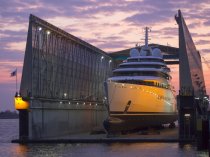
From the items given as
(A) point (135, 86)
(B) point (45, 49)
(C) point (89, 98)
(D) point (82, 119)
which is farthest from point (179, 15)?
(C) point (89, 98)

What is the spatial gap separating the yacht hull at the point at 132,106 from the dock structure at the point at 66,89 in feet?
18.8

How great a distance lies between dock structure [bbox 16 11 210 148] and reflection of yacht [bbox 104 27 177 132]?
576 cm

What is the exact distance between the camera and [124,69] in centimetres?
8062

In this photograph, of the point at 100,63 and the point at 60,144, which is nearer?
the point at 60,144

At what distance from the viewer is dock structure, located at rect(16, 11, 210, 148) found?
61312 millimetres

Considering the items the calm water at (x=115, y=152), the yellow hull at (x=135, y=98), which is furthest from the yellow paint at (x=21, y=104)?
the yellow hull at (x=135, y=98)

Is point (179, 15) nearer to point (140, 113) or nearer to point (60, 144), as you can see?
point (140, 113)

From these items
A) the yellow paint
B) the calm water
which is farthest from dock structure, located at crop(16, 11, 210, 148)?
the calm water

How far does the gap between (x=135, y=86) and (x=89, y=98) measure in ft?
68.8

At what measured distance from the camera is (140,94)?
7200 centimetres

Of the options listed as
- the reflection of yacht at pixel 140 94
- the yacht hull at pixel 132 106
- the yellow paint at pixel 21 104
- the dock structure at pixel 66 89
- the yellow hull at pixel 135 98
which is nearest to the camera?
the dock structure at pixel 66 89

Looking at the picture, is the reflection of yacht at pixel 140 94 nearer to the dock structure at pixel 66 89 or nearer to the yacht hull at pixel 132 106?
the yacht hull at pixel 132 106

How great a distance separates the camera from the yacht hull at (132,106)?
67.5 meters

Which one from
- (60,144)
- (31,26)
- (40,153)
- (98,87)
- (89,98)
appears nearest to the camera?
(40,153)
